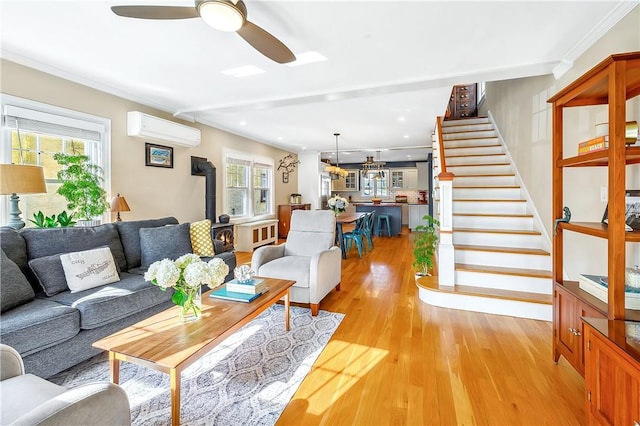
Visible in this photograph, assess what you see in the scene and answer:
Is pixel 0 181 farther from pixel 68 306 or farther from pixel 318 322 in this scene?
pixel 318 322

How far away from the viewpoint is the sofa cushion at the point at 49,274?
2203 mm

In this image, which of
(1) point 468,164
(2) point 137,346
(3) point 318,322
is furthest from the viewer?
(1) point 468,164

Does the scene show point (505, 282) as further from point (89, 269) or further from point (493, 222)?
point (89, 269)

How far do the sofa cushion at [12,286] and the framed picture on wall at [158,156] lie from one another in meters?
2.37

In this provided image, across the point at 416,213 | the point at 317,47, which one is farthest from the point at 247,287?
A: the point at 416,213

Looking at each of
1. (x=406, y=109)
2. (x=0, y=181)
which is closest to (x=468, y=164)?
(x=406, y=109)

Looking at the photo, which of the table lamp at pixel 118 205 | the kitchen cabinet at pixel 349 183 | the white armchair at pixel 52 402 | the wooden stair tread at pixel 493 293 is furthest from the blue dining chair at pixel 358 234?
the kitchen cabinet at pixel 349 183

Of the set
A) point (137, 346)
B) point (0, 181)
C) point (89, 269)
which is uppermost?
point (0, 181)

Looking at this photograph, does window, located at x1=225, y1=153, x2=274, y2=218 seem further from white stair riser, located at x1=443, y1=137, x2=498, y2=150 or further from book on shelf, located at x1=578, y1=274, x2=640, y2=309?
book on shelf, located at x1=578, y1=274, x2=640, y2=309

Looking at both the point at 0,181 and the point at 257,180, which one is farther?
the point at 257,180

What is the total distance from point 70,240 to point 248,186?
14.5 feet

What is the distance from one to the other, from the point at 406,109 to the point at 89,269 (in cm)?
455

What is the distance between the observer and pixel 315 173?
9.09 meters

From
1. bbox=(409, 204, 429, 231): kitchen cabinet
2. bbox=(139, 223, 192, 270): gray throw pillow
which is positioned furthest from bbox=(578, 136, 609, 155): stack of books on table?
bbox=(409, 204, 429, 231): kitchen cabinet
